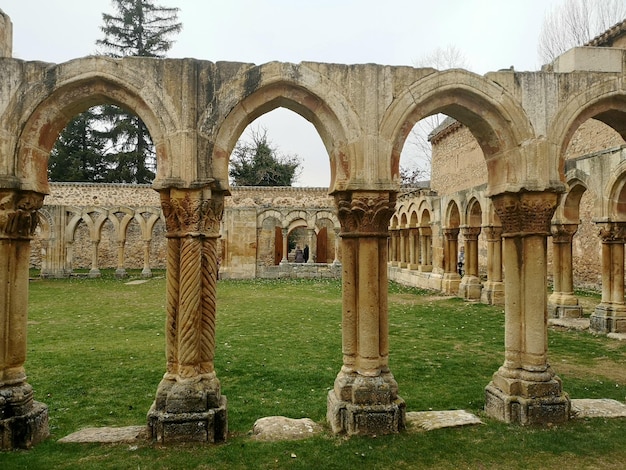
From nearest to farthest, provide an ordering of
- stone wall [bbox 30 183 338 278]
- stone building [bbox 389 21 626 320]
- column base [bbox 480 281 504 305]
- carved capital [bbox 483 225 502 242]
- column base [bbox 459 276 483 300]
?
stone building [bbox 389 21 626 320] < column base [bbox 480 281 504 305] < carved capital [bbox 483 225 502 242] < column base [bbox 459 276 483 300] < stone wall [bbox 30 183 338 278]

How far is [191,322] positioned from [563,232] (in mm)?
10669

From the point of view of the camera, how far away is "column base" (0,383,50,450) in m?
4.07

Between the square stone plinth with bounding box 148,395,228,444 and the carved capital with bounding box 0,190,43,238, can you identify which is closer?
the square stone plinth with bounding box 148,395,228,444

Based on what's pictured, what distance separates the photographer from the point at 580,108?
494cm

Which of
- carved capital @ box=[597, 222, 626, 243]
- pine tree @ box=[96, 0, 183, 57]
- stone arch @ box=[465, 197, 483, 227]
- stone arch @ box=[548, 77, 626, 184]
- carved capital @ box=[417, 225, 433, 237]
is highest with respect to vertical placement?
pine tree @ box=[96, 0, 183, 57]

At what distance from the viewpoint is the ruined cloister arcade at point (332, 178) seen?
14.2ft

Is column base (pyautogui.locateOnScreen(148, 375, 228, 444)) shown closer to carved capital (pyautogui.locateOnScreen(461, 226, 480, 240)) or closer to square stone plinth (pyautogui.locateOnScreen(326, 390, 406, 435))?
square stone plinth (pyautogui.locateOnScreen(326, 390, 406, 435))

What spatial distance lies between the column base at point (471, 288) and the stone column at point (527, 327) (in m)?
10.5

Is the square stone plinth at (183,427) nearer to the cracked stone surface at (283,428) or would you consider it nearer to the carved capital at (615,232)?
the cracked stone surface at (283,428)

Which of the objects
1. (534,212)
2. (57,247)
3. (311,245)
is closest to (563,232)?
(534,212)

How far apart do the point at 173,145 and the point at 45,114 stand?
1267mm

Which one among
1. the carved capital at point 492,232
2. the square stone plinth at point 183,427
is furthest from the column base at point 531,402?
the carved capital at point 492,232

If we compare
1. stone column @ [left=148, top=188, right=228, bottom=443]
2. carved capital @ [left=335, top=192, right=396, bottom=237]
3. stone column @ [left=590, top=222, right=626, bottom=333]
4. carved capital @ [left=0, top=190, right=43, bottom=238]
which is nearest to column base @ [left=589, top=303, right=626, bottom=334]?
stone column @ [left=590, top=222, right=626, bottom=333]

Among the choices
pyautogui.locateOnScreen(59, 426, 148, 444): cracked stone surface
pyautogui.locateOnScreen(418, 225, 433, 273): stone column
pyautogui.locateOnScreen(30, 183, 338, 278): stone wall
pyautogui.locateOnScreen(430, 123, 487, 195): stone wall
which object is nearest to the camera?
pyautogui.locateOnScreen(59, 426, 148, 444): cracked stone surface
